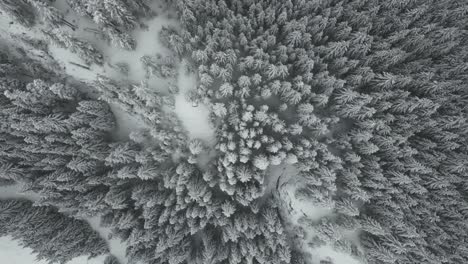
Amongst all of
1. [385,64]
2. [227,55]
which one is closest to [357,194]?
[385,64]

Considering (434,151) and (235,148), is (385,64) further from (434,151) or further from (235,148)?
(235,148)

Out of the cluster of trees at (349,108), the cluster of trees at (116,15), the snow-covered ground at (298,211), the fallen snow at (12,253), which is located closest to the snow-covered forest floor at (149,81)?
the snow-covered ground at (298,211)

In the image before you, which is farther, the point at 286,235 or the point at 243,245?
the point at 286,235

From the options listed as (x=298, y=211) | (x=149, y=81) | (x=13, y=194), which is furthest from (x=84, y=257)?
(x=298, y=211)

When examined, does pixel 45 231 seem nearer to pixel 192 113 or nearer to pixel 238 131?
pixel 192 113

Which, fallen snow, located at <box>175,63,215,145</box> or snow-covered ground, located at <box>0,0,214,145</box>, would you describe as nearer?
fallen snow, located at <box>175,63,215,145</box>

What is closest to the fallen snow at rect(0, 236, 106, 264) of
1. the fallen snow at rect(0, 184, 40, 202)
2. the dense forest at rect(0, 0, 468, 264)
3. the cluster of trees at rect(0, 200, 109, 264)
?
the cluster of trees at rect(0, 200, 109, 264)

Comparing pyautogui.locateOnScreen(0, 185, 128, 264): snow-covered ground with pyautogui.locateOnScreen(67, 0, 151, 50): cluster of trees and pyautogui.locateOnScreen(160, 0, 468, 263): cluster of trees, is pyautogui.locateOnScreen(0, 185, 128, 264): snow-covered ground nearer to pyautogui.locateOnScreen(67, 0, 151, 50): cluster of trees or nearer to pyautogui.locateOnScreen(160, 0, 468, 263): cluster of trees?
pyautogui.locateOnScreen(160, 0, 468, 263): cluster of trees
